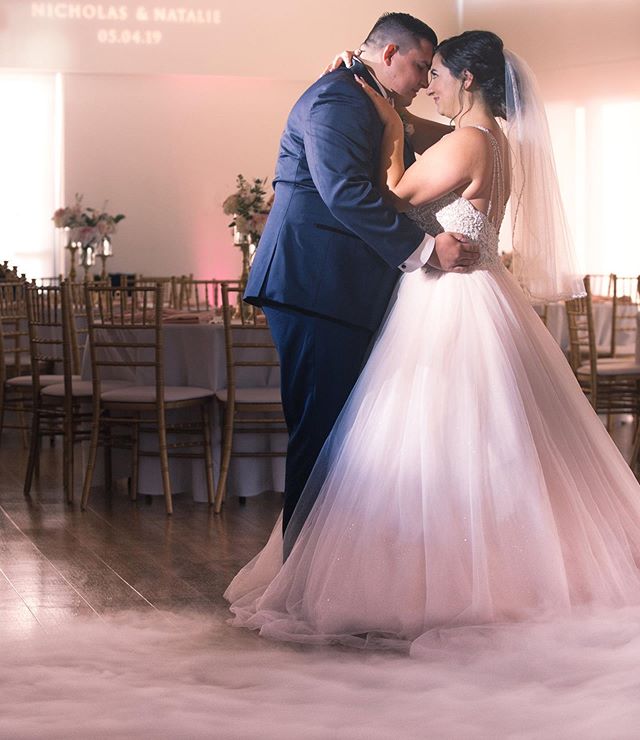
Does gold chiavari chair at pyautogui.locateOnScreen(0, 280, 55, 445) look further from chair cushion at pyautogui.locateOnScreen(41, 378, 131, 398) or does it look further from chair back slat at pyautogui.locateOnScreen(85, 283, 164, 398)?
chair back slat at pyautogui.locateOnScreen(85, 283, 164, 398)

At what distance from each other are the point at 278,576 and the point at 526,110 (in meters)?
1.48

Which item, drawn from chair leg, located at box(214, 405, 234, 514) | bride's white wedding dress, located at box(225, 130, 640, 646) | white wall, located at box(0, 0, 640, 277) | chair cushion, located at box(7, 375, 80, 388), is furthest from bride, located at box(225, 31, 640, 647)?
white wall, located at box(0, 0, 640, 277)

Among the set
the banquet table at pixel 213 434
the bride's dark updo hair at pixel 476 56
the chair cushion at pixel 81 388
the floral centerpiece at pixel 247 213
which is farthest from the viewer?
the floral centerpiece at pixel 247 213

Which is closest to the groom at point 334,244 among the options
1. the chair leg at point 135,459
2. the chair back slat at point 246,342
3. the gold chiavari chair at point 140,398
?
the chair back slat at point 246,342

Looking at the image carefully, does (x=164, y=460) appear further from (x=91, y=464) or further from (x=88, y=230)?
(x=88, y=230)

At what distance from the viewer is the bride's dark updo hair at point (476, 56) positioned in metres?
3.38

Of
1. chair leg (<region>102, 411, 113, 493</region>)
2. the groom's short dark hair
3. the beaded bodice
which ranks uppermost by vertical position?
the groom's short dark hair

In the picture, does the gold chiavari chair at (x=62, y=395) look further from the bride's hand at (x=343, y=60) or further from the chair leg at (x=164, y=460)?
the bride's hand at (x=343, y=60)

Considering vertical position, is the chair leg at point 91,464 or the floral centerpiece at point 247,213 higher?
the floral centerpiece at point 247,213

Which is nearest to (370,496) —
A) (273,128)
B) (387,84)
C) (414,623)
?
(414,623)

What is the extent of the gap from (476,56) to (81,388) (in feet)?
10.1

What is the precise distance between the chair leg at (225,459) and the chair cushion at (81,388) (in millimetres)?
633

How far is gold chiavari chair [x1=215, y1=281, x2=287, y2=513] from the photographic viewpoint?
5387 millimetres

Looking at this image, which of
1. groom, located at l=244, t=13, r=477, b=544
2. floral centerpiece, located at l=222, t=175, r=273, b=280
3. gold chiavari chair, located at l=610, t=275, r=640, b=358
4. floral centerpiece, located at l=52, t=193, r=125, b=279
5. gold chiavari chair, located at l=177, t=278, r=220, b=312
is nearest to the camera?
groom, located at l=244, t=13, r=477, b=544
